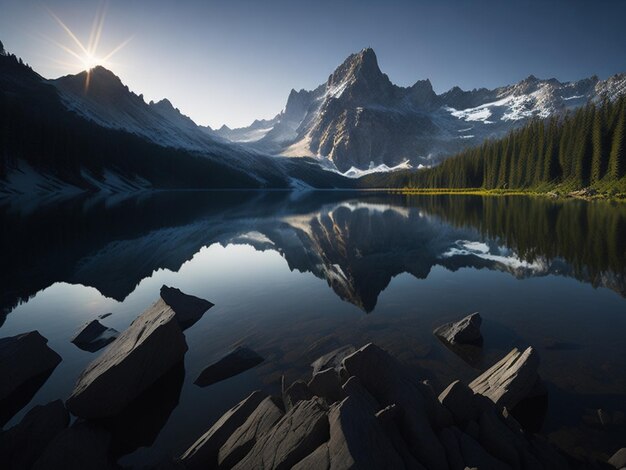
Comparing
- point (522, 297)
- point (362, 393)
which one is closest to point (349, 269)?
point (522, 297)

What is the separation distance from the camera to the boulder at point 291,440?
18.2 feet

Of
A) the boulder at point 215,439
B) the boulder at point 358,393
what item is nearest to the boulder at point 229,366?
the boulder at point 215,439

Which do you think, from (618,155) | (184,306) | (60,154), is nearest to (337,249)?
(184,306)

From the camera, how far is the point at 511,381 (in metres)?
7.99

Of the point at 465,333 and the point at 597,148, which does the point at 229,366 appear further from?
the point at 597,148

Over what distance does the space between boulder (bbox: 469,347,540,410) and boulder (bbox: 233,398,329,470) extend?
15.7 feet

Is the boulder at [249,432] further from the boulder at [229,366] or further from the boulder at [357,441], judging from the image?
the boulder at [229,366]

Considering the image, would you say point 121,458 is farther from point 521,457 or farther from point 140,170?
point 140,170

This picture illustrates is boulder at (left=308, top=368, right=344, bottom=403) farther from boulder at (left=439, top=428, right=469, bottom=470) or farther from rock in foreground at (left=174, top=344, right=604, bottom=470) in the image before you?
boulder at (left=439, top=428, right=469, bottom=470)

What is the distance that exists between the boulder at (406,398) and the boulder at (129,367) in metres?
6.16

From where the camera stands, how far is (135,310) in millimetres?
16141

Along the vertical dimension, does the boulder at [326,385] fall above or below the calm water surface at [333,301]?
above

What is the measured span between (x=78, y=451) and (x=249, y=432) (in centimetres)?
372

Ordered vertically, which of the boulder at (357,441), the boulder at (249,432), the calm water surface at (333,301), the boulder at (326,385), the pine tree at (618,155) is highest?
the pine tree at (618,155)
